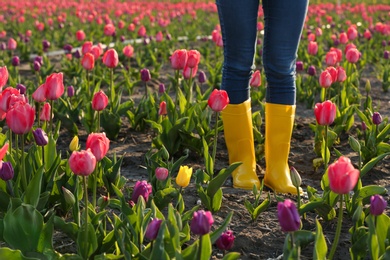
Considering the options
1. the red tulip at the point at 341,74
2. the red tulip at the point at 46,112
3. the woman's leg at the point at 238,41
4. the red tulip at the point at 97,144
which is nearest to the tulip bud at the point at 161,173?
the red tulip at the point at 97,144

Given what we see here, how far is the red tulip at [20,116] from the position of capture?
229 centimetres

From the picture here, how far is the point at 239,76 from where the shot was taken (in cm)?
321

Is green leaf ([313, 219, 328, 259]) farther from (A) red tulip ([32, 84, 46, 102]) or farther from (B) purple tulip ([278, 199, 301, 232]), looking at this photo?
(A) red tulip ([32, 84, 46, 102])

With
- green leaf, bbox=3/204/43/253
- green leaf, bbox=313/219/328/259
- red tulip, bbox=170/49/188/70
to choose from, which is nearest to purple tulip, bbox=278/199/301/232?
green leaf, bbox=313/219/328/259

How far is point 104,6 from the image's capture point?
14250mm

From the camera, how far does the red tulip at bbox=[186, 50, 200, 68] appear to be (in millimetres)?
3713

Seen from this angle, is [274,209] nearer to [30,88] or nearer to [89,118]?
[89,118]

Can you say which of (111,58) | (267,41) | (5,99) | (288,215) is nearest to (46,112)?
(5,99)

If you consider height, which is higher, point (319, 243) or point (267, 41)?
point (267, 41)

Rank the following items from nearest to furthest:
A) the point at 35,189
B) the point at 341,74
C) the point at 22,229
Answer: the point at 22,229, the point at 35,189, the point at 341,74

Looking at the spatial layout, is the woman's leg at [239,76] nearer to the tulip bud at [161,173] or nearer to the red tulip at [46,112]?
the tulip bud at [161,173]

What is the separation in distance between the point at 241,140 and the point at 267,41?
20.8 inches

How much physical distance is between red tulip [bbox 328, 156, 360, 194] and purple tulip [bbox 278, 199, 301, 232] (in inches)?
5.8

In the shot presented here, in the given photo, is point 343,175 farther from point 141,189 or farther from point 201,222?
point 141,189
